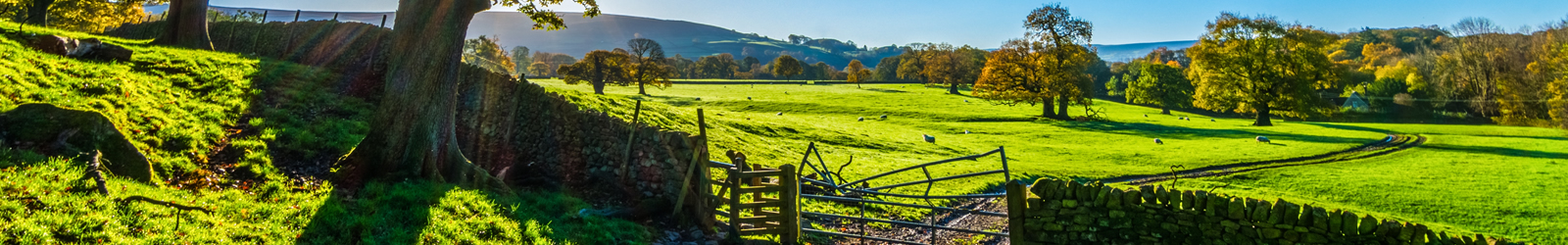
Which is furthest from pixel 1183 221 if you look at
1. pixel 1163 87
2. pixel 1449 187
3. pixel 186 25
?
pixel 1163 87

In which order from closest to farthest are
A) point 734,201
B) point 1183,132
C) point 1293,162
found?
point 734,201
point 1293,162
point 1183,132

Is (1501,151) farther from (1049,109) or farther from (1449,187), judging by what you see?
(1049,109)

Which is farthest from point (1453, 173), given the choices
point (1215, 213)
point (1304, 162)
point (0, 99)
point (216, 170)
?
point (0, 99)

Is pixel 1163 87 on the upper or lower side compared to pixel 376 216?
upper

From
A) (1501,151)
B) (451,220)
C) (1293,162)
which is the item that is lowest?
(451,220)

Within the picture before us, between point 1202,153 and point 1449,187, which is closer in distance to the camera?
point 1449,187

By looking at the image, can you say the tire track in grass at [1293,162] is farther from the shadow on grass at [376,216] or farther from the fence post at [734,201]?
the shadow on grass at [376,216]

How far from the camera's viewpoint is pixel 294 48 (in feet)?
75.6

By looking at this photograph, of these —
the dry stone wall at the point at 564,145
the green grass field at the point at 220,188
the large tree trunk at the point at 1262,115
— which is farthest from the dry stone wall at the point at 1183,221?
the large tree trunk at the point at 1262,115

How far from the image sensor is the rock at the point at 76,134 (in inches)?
325

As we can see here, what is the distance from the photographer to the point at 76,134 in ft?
28.0

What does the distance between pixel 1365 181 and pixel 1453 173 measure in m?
4.93

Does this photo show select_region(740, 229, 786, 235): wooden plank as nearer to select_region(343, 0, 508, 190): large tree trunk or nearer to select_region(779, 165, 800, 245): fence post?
select_region(779, 165, 800, 245): fence post

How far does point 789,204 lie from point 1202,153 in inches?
1108
